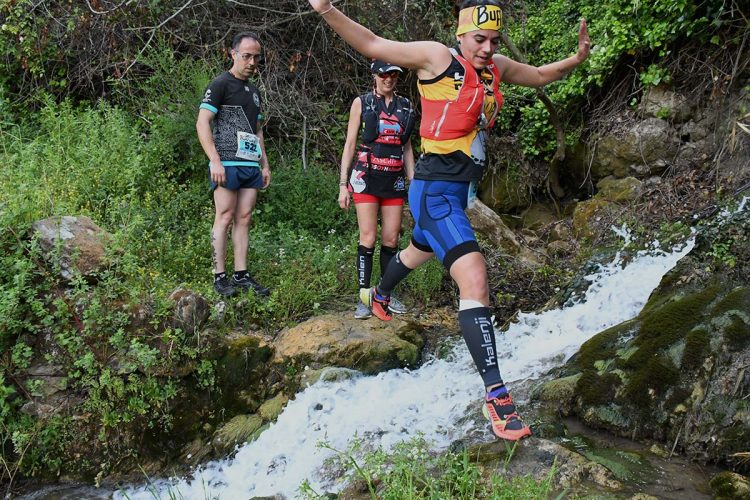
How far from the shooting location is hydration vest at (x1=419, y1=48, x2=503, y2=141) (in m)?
3.79

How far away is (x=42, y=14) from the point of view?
905 cm

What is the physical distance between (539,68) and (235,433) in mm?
3421

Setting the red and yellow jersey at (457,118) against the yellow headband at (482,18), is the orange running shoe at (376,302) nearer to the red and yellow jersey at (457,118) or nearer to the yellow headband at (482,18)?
the red and yellow jersey at (457,118)

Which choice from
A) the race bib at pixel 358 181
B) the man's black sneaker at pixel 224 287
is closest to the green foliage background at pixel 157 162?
the man's black sneaker at pixel 224 287

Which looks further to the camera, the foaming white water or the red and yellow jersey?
the foaming white water

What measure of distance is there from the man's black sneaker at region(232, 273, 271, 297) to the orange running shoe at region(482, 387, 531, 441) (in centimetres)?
268

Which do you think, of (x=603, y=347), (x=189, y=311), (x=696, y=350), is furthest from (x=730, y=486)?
(x=189, y=311)

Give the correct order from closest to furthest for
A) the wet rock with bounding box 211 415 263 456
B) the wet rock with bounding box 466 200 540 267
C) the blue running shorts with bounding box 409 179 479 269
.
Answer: the blue running shorts with bounding box 409 179 479 269
the wet rock with bounding box 211 415 263 456
the wet rock with bounding box 466 200 540 267

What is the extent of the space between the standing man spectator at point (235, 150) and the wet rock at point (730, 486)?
381cm

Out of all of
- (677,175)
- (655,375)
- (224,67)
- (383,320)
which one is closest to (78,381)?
(383,320)

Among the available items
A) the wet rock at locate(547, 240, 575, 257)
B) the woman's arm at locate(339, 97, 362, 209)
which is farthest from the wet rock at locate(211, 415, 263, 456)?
the wet rock at locate(547, 240, 575, 257)

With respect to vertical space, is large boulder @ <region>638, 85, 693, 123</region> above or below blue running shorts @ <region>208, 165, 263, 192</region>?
above

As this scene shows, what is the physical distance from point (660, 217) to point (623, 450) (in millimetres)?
3781

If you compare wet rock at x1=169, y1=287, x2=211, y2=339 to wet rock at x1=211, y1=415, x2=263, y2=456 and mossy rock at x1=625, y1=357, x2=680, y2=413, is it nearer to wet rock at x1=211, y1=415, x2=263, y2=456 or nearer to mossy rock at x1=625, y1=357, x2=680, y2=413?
wet rock at x1=211, y1=415, x2=263, y2=456
